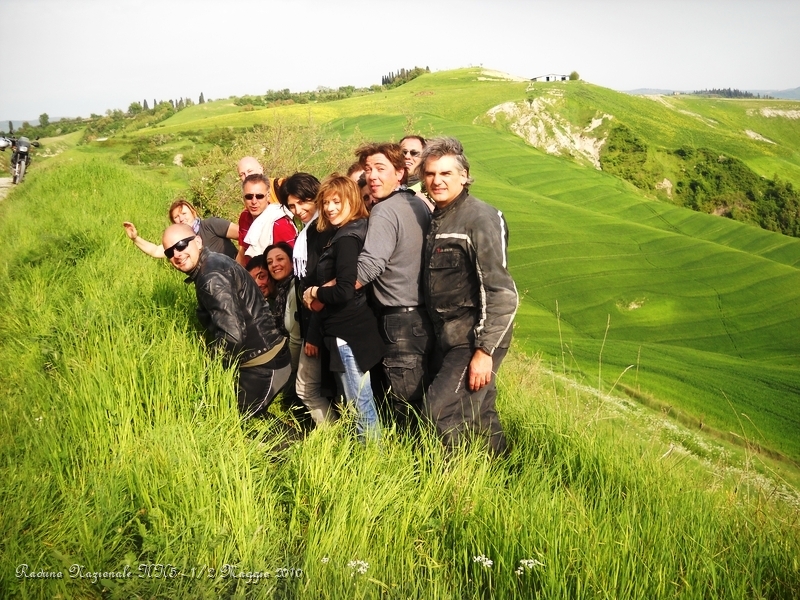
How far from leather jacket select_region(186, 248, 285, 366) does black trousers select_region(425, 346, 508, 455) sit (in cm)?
128

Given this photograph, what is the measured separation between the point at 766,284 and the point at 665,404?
612 inches

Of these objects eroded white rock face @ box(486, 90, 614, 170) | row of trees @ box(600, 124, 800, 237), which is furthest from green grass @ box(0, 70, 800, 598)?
row of trees @ box(600, 124, 800, 237)

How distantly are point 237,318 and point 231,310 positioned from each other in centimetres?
7

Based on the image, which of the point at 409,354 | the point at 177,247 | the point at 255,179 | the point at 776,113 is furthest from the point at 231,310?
the point at 776,113

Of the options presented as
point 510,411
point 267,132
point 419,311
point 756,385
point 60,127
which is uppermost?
point 60,127

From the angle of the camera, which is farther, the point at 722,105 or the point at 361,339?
the point at 722,105

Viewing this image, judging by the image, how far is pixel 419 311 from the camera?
4.09m

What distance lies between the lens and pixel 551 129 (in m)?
50.8

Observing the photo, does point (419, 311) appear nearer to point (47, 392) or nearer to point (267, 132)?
point (47, 392)

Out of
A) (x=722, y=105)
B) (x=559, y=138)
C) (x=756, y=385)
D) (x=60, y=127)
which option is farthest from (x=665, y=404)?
(x=722, y=105)

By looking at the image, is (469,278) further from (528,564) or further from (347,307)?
(528,564)

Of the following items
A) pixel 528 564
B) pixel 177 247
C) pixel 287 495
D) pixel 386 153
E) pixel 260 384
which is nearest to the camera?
pixel 528 564

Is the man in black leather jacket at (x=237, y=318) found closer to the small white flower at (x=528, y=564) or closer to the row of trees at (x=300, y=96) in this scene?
the small white flower at (x=528, y=564)

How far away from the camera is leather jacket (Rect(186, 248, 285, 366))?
404cm
